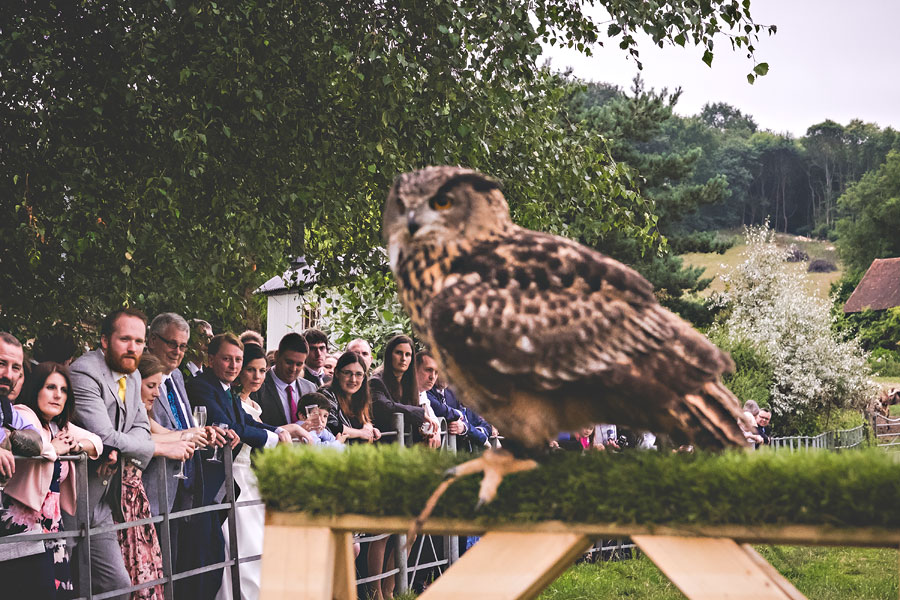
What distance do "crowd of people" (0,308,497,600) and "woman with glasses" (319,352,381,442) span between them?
1cm

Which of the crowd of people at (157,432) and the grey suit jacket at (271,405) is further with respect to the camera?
the grey suit jacket at (271,405)

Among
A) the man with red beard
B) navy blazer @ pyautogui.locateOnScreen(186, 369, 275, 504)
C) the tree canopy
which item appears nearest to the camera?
the man with red beard

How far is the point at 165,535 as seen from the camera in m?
5.44

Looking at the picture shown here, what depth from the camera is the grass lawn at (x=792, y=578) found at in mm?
8078

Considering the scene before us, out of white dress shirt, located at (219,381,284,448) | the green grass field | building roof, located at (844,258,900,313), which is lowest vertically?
the green grass field

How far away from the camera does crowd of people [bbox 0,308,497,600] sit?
476 centimetres

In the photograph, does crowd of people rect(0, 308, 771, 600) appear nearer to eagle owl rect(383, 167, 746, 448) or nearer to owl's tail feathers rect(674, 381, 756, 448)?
eagle owl rect(383, 167, 746, 448)

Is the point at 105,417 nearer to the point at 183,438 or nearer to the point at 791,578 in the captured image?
the point at 183,438

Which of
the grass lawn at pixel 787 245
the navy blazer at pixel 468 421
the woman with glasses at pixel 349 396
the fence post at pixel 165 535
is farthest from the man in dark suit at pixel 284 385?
the grass lawn at pixel 787 245

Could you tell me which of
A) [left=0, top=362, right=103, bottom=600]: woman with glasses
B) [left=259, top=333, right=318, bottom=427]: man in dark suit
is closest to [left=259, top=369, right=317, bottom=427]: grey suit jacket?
[left=259, top=333, right=318, bottom=427]: man in dark suit

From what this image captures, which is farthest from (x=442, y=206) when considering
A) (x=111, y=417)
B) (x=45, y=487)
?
(x=111, y=417)

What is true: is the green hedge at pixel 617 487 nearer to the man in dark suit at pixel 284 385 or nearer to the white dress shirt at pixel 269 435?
the white dress shirt at pixel 269 435

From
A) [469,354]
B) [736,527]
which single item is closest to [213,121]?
[469,354]

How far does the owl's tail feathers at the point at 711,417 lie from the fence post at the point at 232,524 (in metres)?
4.12
